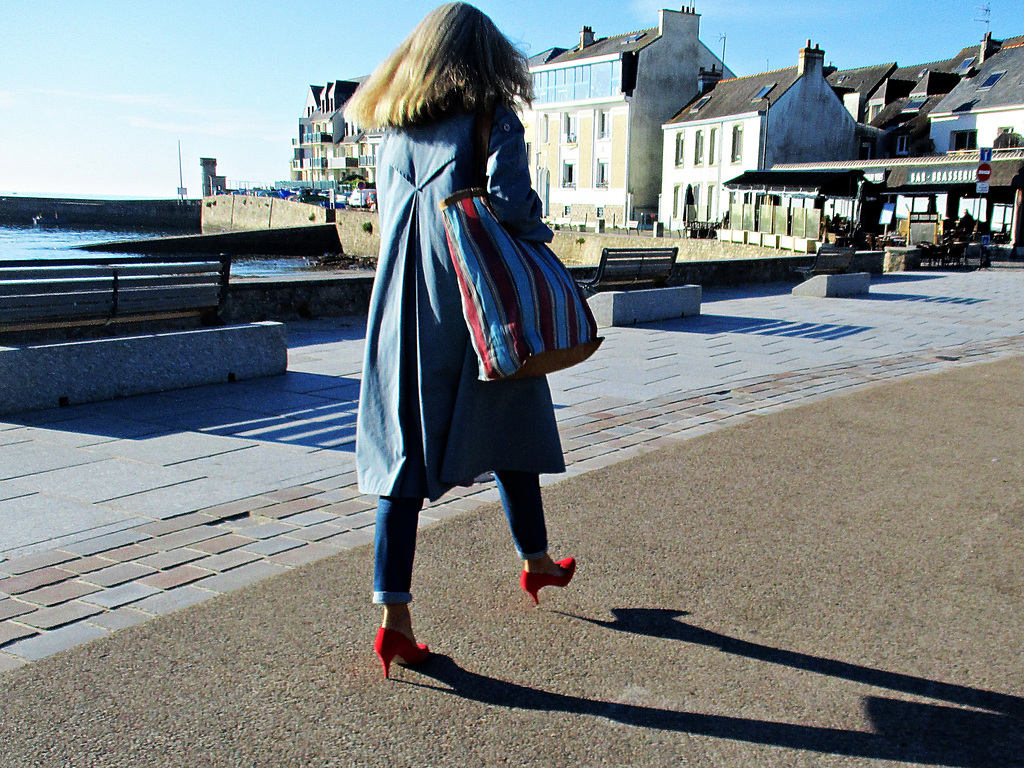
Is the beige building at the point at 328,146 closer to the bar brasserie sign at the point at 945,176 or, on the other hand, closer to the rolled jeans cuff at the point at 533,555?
the bar brasserie sign at the point at 945,176

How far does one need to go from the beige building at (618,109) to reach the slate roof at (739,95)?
6.66 feet

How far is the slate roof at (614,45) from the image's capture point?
5491 centimetres

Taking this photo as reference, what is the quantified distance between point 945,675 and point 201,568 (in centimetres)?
255

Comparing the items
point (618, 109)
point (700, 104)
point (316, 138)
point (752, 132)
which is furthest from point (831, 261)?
point (316, 138)

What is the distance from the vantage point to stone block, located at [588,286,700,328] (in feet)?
35.0

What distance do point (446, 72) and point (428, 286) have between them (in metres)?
0.59

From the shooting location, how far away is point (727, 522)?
4223 millimetres

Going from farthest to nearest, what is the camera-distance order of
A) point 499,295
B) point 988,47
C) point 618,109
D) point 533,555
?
point 618,109
point 988,47
point 533,555
point 499,295

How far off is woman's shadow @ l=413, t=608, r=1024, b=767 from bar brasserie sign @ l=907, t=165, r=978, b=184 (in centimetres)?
3992

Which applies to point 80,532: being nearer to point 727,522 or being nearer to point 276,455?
point 276,455

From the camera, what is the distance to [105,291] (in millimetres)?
6801

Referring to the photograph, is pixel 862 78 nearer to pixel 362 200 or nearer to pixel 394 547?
pixel 362 200

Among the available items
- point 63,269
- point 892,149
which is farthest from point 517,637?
point 892,149

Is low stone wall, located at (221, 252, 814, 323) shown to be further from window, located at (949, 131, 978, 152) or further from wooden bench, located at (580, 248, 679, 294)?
window, located at (949, 131, 978, 152)
